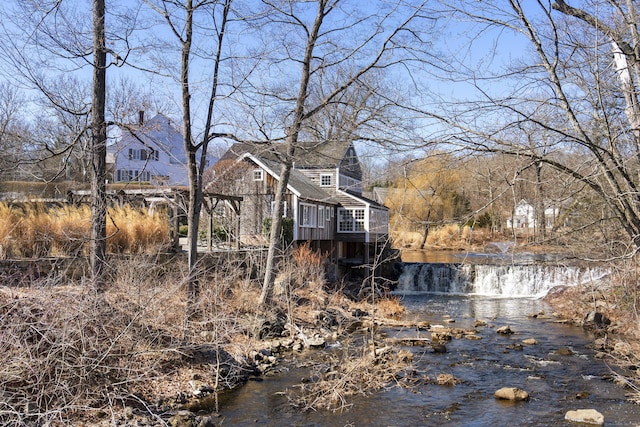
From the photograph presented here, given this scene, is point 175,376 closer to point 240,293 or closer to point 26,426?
point 26,426

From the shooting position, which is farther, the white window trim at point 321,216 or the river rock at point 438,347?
the white window trim at point 321,216

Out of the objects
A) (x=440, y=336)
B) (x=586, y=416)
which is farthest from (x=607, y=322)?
(x=586, y=416)

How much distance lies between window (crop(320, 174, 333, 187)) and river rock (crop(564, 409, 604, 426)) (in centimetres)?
2395

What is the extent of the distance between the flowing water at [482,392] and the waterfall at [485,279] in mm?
8582

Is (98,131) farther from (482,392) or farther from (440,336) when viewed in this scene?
(440,336)

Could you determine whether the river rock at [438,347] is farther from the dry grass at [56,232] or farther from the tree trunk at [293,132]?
the dry grass at [56,232]

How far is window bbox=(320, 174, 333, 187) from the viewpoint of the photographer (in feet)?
106

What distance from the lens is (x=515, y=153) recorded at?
5.20 meters

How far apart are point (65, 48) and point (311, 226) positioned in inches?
667

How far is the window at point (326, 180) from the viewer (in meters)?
32.3

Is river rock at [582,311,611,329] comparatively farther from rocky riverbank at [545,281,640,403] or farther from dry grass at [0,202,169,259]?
dry grass at [0,202,169,259]

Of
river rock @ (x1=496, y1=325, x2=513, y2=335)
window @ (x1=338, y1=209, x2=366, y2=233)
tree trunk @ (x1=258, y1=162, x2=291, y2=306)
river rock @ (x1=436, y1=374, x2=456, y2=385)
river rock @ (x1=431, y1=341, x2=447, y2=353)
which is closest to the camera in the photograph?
river rock @ (x1=436, y1=374, x2=456, y2=385)

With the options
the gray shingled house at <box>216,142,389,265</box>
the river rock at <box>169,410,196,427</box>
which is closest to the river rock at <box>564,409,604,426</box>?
the river rock at <box>169,410,196,427</box>

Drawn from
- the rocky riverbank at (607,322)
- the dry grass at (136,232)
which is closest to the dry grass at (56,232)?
the dry grass at (136,232)
